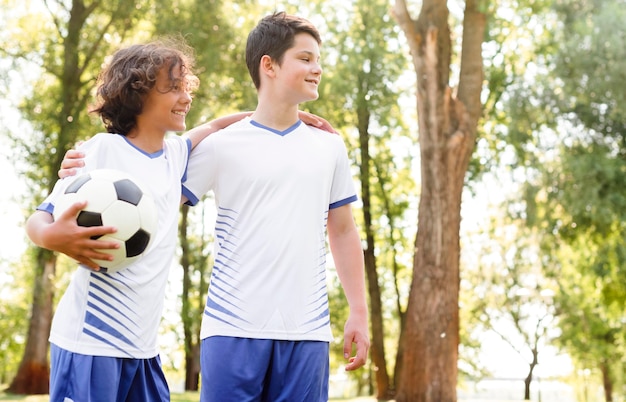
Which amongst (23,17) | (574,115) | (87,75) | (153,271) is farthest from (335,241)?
(23,17)

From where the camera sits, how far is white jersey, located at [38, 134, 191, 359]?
2725 mm

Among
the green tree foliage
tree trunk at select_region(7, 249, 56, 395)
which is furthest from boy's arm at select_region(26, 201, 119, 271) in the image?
tree trunk at select_region(7, 249, 56, 395)

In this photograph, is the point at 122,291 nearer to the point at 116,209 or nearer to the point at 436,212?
the point at 116,209

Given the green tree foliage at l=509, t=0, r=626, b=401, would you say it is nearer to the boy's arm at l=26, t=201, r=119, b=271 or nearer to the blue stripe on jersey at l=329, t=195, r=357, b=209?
the blue stripe on jersey at l=329, t=195, r=357, b=209

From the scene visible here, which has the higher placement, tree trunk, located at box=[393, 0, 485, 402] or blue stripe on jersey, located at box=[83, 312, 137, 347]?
tree trunk, located at box=[393, 0, 485, 402]

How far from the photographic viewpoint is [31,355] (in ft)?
56.9

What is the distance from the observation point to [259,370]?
9.49 ft

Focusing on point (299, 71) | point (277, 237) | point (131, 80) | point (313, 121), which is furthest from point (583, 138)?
point (131, 80)

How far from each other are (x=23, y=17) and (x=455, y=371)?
14.0m

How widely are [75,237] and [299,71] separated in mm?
1137

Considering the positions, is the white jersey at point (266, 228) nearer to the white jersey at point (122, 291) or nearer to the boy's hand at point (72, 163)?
the white jersey at point (122, 291)

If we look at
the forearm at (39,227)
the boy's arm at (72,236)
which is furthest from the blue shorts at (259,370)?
the forearm at (39,227)

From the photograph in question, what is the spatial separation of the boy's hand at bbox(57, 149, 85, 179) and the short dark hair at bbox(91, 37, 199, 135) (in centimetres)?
23

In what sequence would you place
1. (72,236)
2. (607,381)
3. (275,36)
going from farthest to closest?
1. (607,381)
2. (275,36)
3. (72,236)
